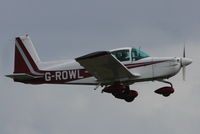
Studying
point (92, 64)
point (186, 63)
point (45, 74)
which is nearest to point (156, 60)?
point (186, 63)

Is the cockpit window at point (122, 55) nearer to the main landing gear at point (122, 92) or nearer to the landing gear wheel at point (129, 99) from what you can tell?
the main landing gear at point (122, 92)

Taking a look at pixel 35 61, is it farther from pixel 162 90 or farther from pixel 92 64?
pixel 162 90

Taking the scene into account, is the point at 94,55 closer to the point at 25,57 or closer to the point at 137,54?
the point at 137,54

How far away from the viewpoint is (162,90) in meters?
24.8

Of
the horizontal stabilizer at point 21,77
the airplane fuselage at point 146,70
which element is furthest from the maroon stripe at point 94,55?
the horizontal stabilizer at point 21,77

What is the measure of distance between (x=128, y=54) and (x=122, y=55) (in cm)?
27

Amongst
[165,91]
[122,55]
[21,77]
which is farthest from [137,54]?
[21,77]

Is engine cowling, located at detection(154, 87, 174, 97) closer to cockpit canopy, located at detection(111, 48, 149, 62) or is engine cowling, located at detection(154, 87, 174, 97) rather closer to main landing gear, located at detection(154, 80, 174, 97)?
main landing gear, located at detection(154, 80, 174, 97)

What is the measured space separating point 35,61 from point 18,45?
3.84ft

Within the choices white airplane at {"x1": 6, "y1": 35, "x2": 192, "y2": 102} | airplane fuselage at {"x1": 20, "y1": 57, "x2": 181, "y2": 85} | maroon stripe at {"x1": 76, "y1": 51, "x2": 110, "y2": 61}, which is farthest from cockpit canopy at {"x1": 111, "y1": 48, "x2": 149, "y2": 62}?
maroon stripe at {"x1": 76, "y1": 51, "x2": 110, "y2": 61}

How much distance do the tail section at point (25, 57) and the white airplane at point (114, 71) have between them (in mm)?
283

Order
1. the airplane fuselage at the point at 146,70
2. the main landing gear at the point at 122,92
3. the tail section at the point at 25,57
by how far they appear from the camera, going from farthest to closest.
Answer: the tail section at the point at 25,57 < the airplane fuselage at the point at 146,70 < the main landing gear at the point at 122,92

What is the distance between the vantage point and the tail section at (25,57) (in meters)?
26.9

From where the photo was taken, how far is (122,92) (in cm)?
2442
